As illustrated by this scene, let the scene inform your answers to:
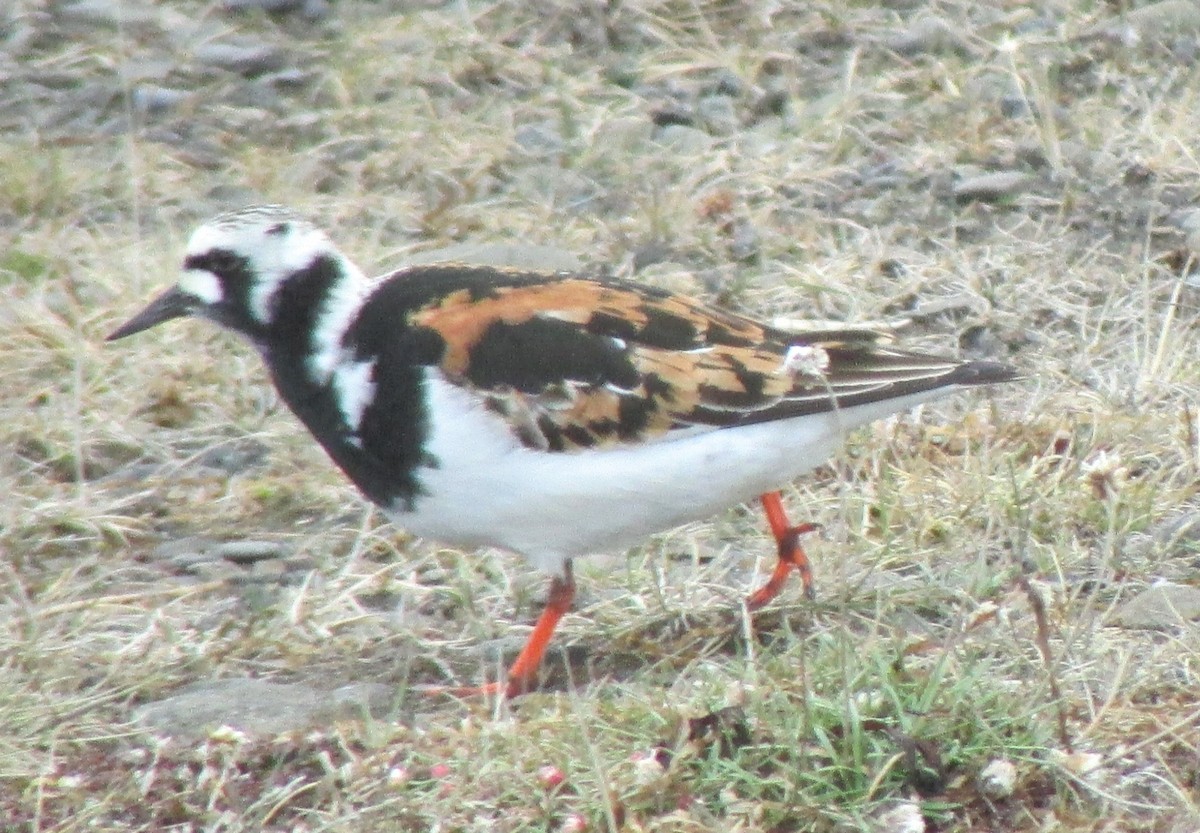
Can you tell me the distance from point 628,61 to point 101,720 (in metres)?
3.91

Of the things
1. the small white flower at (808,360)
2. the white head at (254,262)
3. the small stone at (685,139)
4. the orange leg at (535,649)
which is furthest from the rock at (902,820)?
the small stone at (685,139)

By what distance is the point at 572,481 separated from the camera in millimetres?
3604

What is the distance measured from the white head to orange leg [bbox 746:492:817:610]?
977mm

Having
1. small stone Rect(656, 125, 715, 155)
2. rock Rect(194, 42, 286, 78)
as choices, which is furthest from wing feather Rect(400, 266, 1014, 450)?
rock Rect(194, 42, 286, 78)

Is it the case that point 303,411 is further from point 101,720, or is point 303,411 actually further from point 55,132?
point 55,132

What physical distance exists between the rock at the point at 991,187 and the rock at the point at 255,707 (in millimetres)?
2775

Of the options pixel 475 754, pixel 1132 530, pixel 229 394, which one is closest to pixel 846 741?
pixel 475 754

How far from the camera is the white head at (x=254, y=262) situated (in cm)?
385

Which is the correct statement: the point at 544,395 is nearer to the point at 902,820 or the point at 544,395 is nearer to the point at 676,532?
the point at 676,532

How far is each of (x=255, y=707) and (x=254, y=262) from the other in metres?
0.87

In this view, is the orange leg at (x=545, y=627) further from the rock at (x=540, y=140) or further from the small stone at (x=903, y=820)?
the rock at (x=540, y=140)

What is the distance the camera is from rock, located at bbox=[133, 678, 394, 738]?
358 cm

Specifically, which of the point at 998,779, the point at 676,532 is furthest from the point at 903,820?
the point at 676,532

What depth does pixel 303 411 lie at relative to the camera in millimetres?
3801
